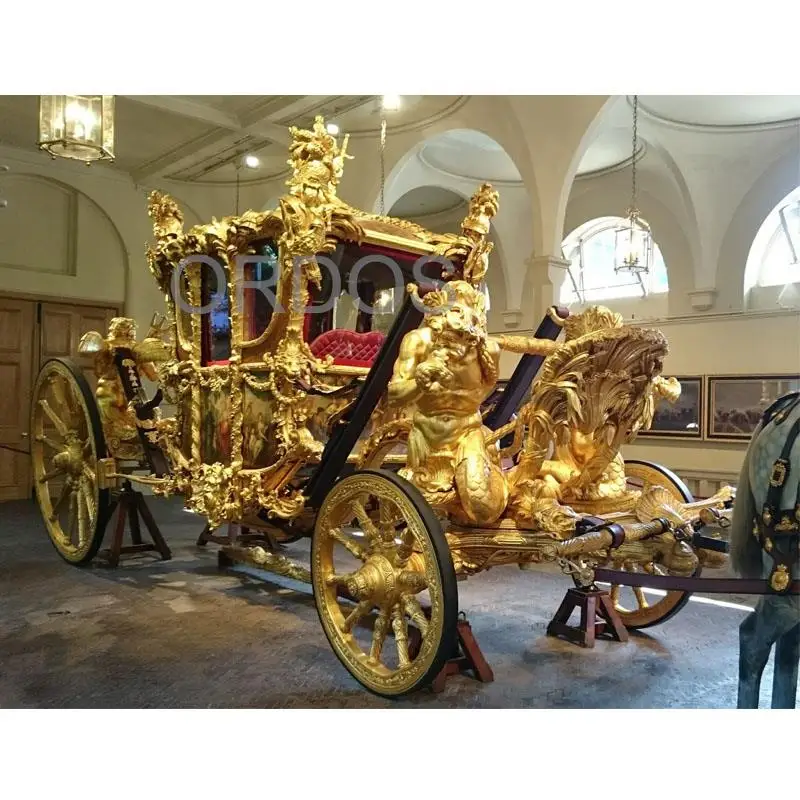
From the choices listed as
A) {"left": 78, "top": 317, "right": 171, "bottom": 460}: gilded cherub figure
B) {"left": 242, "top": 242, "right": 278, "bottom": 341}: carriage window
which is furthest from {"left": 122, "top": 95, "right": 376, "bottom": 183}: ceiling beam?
{"left": 242, "top": 242, "right": 278, "bottom": 341}: carriage window

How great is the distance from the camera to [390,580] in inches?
94.7

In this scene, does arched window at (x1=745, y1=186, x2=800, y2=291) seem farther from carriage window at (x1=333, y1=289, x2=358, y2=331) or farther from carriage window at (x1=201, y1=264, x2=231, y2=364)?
carriage window at (x1=201, y1=264, x2=231, y2=364)

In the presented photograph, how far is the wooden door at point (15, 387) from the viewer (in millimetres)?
7477

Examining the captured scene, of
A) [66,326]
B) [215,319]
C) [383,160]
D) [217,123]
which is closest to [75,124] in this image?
[215,319]

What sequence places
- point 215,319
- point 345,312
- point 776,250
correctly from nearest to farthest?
point 215,319 → point 345,312 → point 776,250

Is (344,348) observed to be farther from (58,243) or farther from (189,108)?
(58,243)

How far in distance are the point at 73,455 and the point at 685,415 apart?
17.4 ft

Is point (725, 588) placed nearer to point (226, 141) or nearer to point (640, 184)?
point (226, 141)

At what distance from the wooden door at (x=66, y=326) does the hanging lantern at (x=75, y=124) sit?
461cm

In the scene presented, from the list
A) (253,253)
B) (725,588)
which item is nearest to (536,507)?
(725,588)

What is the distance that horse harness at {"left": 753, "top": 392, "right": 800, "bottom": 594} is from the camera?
73.9 inches

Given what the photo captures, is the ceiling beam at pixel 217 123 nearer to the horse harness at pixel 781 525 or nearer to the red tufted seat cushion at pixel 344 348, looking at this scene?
the red tufted seat cushion at pixel 344 348

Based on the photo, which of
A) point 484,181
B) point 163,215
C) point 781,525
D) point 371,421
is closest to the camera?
point 781,525

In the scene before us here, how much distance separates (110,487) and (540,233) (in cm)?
353
